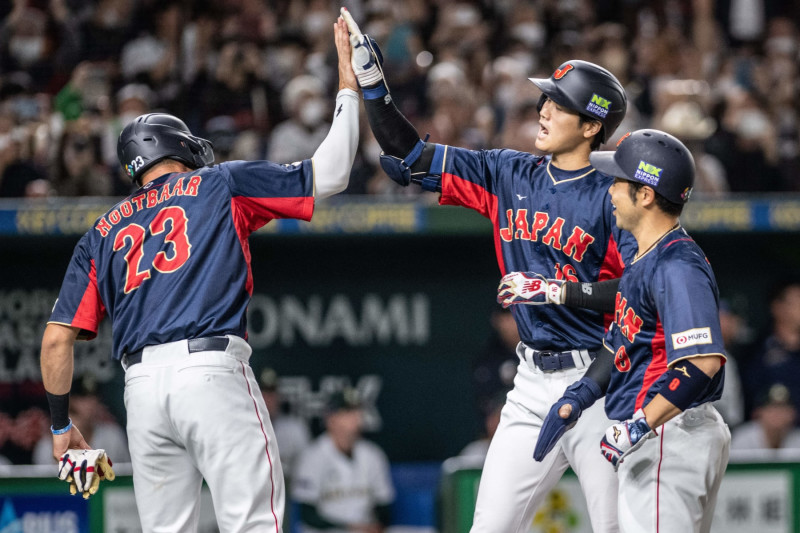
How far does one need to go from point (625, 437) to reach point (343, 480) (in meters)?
4.15

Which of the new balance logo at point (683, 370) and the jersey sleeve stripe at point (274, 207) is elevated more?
the jersey sleeve stripe at point (274, 207)

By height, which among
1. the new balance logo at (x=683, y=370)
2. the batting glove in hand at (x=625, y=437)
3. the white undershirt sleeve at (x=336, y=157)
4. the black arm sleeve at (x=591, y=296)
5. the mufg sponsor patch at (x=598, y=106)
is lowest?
the batting glove in hand at (x=625, y=437)

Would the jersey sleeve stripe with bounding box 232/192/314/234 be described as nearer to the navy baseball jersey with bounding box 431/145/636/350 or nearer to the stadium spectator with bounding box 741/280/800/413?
the navy baseball jersey with bounding box 431/145/636/350

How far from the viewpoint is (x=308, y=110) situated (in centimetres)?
799

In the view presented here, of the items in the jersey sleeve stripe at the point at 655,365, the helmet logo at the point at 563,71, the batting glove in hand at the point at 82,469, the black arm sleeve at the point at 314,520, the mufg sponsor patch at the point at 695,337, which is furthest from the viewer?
the black arm sleeve at the point at 314,520

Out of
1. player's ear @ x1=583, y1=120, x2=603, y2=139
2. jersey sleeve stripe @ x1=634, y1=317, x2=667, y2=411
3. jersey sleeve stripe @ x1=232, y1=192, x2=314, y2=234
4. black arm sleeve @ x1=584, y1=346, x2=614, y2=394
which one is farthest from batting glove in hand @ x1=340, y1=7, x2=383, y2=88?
jersey sleeve stripe @ x1=634, y1=317, x2=667, y2=411

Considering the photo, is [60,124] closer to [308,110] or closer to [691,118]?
[308,110]

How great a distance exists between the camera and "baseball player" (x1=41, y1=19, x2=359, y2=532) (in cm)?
362

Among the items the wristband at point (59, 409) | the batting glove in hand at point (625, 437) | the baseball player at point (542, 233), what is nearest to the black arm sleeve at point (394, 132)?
the baseball player at point (542, 233)

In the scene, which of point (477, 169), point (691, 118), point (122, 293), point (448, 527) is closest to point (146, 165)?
point (122, 293)

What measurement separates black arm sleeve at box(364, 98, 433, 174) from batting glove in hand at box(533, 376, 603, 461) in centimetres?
99

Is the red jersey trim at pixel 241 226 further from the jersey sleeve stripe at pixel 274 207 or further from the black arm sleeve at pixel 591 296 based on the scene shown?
the black arm sleeve at pixel 591 296

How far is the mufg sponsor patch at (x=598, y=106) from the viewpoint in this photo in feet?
12.8

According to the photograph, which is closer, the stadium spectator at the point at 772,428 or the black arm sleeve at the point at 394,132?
the black arm sleeve at the point at 394,132
